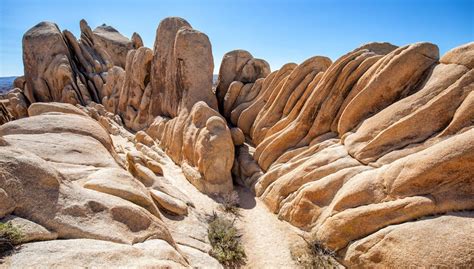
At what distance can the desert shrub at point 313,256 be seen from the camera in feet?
29.5

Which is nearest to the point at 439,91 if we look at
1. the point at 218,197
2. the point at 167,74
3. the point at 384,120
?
the point at 384,120

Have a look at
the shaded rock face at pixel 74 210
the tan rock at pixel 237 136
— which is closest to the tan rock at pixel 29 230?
the shaded rock face at pixel 74 210

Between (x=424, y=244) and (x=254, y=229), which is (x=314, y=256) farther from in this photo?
(x=424, y=244)

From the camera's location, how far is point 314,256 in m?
9.23

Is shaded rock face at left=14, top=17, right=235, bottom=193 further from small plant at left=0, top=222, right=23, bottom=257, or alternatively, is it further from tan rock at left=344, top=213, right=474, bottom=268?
small plant at left=0, top=222, right=23, bottom=257

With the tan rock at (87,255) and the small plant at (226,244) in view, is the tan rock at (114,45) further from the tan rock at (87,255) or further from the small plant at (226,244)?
the tan rock at (87,255)

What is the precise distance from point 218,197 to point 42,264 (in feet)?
33.6

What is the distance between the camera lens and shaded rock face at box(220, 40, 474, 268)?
7629mm

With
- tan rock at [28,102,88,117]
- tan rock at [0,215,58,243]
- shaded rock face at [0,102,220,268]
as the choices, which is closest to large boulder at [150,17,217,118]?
tan rock at [28,102,88,117]

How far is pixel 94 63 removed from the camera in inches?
1485

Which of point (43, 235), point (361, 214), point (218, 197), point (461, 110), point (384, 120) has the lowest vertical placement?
point (218, 197)

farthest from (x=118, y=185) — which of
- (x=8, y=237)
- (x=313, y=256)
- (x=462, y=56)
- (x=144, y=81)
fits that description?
(x=144, y=81)

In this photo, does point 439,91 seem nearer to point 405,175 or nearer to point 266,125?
point 405,175

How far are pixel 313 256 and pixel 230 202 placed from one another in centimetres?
545
